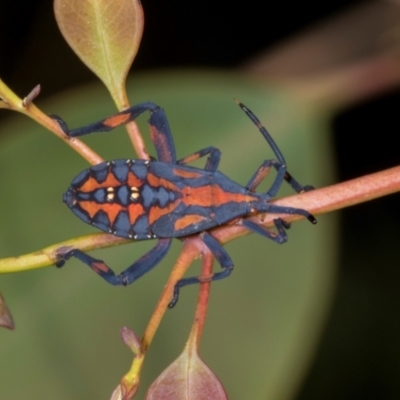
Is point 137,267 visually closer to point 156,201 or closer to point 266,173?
point 156,201

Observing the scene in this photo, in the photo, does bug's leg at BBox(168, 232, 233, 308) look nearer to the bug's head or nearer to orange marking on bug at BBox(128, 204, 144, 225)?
orange marking on bug at BBox(128, 204, 144, 225)

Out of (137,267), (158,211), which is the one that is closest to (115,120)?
(158,211)

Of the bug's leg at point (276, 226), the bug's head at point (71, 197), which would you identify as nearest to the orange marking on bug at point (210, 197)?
the bug's leg at point (276, 226)

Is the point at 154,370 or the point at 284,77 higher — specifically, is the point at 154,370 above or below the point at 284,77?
below

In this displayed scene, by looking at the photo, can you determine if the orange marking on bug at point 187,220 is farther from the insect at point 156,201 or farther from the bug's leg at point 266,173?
the bug's leg at point 266,173

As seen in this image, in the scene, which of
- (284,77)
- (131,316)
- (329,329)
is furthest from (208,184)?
(329,329)

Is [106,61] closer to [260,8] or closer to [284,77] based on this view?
[284,77]
